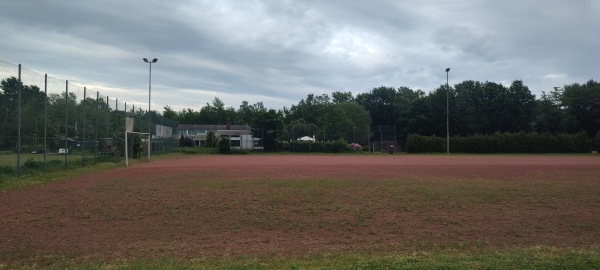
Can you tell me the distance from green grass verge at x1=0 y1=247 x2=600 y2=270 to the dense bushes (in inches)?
2144

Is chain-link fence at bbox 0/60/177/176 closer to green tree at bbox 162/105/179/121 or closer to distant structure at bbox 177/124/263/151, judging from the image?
distant structure at bbox 177/124/263/151

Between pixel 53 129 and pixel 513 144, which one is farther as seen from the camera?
pixel 513 144

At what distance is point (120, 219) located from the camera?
8125mm

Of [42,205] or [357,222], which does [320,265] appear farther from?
[42,205]

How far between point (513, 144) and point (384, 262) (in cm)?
6010

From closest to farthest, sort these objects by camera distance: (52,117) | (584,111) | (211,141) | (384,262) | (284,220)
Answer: (384,262) < (284,220) < (52,117) < (211,141) < (584,111)

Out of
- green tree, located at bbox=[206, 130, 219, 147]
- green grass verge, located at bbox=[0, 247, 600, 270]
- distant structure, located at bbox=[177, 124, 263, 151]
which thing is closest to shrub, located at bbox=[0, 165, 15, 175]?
green grass verge, located at bbox=[0, 247, 600, 270]

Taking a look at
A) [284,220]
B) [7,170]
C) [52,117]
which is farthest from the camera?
[52,117]

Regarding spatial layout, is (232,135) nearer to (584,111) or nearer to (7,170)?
(584,111)

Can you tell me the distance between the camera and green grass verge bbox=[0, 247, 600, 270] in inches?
198

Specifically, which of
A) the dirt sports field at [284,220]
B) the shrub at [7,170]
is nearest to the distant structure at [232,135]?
the shrub at [7,170]

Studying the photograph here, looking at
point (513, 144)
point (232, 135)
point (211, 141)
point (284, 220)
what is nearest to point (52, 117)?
point (284, 220)

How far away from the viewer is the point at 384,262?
5211 millimetres

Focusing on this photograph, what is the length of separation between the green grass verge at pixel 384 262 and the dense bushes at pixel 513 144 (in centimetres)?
5444
